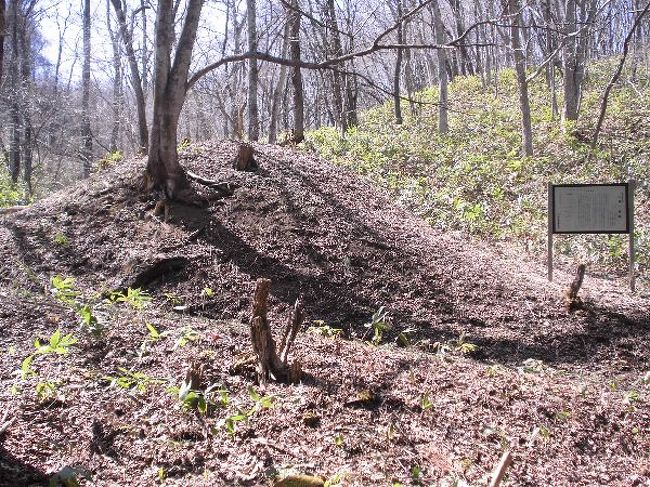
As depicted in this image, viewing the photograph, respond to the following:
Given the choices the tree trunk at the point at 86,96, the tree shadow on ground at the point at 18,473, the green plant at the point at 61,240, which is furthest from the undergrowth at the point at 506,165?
the tree trunk at the point at 86,96

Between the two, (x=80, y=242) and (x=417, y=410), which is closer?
(x=417, y=410)

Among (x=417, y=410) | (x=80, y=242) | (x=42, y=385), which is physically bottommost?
(x=417, y=410)

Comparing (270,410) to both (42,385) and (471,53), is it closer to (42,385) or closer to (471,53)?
(42,385)

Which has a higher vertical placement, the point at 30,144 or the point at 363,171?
the point at 30,144

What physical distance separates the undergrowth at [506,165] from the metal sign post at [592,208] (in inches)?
65.6

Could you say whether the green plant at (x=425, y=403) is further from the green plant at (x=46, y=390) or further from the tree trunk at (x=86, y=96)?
the tree trunk at (x=86, y=96)

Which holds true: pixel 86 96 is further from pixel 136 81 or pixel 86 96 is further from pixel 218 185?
pixel 218 185

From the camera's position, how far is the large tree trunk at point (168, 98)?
6469 millimetres

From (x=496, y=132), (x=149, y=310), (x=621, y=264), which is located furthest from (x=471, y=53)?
(x=149, y=310)

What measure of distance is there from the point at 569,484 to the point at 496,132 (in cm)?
1134

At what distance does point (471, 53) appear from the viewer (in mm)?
30953

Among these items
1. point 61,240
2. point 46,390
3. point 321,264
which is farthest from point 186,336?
point 61,240

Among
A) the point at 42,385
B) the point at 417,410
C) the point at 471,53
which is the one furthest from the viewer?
the point at 471,53

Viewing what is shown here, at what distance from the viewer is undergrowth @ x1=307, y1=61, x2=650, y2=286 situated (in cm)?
876
